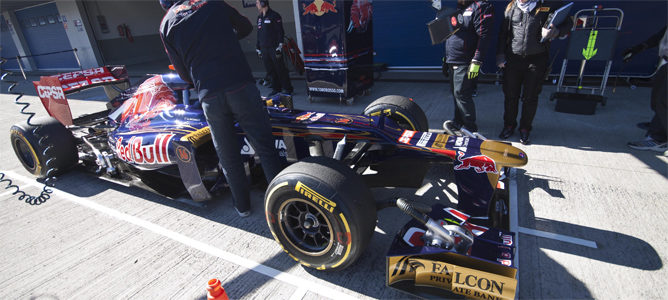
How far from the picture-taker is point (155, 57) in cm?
1945

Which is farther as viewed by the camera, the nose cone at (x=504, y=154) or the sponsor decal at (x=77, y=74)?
the sponsor decal at (x=77, y=74)

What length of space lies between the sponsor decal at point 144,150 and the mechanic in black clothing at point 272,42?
4589 mm

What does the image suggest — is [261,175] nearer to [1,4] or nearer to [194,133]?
[194,133]

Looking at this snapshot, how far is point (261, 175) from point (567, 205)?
2888mm

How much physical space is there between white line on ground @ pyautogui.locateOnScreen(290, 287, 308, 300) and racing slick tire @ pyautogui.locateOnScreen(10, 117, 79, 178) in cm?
370

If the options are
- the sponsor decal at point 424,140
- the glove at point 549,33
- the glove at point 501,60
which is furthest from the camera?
the glove at point 501,60

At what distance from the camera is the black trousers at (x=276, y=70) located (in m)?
7.65

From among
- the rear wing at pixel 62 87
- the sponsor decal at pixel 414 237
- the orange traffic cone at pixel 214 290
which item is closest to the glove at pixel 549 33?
the sponsor decal at pixel 414 237

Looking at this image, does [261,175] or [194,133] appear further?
[261,175]

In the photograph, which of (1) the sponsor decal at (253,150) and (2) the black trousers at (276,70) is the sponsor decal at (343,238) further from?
(2) the black trousers at (276,70)

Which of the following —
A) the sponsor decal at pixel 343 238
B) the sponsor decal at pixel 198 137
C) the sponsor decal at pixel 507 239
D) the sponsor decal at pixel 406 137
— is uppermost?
the sponsor decal at pixel 198 137

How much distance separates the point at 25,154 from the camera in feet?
14.9

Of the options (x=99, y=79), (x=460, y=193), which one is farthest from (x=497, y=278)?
(x=99, y=79)

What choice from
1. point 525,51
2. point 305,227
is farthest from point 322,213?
point 525,51
